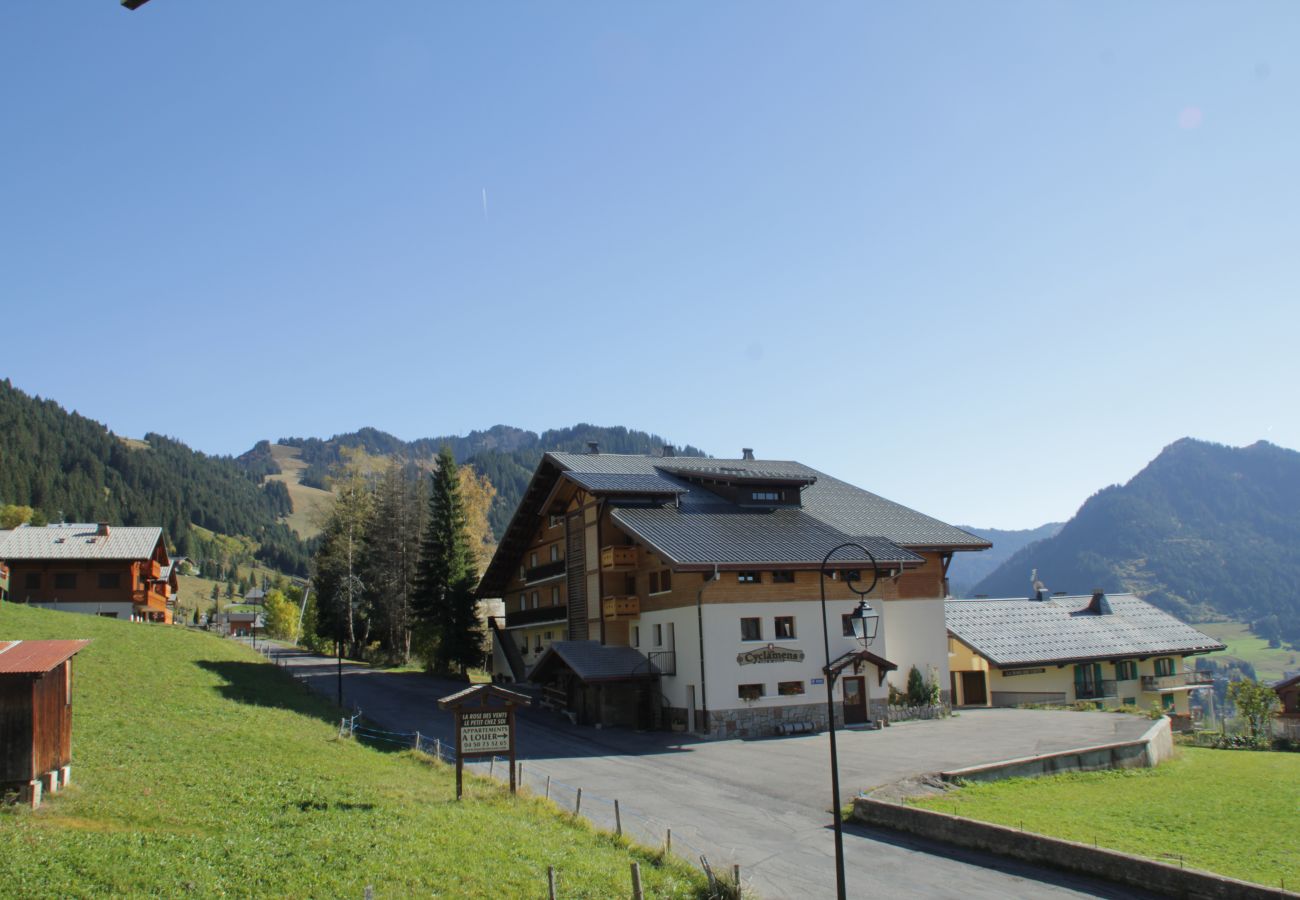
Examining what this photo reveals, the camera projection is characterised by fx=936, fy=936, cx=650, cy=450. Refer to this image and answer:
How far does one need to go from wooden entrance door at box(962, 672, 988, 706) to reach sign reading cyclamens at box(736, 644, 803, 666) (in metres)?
18.7

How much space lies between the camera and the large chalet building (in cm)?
4003

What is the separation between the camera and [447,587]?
60.7 metres

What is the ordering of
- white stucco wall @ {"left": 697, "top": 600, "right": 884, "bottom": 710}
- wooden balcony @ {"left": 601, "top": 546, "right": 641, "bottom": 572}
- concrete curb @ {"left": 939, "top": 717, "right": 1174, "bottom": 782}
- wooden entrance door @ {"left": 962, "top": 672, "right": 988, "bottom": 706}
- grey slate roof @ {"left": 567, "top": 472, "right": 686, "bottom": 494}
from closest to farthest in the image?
concrete curb @ {"left": 939, "top": 717, "right": 1174, "bottom": 782}, white stucco wall @ {"left": 697, "top": 600, "right": 884, "bottom": 710}, wooden balcony @ {"left": 601, "top": 546, "right": 641, "bottom": 572}, grey slate roof @ {"left": 567, "top": 472, "right": 686, "bottom": 494}, wooden entrance door @ {"left": 962, "top": 672, "right": 988, "bottom": 706}

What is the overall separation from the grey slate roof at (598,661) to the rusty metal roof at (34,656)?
2218cm

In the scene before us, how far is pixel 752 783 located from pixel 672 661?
13.2 meters

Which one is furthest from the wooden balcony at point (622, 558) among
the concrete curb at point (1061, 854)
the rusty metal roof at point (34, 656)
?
the rusty metal roof at point (34, 656)

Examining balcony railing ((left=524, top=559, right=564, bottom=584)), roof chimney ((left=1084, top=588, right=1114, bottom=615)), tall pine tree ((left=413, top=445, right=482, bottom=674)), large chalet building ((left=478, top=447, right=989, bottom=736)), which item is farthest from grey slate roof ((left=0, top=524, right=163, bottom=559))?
roof chimney ((left=1084, top=588, right=1114, bottom=615))

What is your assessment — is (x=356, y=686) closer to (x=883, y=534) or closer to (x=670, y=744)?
(x=670, y=744)

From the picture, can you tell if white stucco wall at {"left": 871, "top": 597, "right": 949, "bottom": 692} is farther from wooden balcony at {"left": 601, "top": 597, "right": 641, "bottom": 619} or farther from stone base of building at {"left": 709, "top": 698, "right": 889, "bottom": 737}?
wooden balcony at {"left": 601, "top": 597, "right": 641, "bottom": 619}

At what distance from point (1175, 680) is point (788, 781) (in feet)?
→ 146

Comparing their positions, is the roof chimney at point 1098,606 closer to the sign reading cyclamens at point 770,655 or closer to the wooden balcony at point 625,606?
the sign reading cyclamens at point 770,655

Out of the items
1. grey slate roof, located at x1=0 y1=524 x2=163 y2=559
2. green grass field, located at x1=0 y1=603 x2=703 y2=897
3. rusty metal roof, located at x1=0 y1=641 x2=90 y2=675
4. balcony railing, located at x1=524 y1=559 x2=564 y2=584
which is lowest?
green grass field, located at x1=0 y1=603 x2=703 y2=897

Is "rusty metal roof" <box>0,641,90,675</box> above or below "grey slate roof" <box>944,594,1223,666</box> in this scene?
above

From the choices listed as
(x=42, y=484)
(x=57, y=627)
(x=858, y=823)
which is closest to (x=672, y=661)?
(x=858, y=823)
